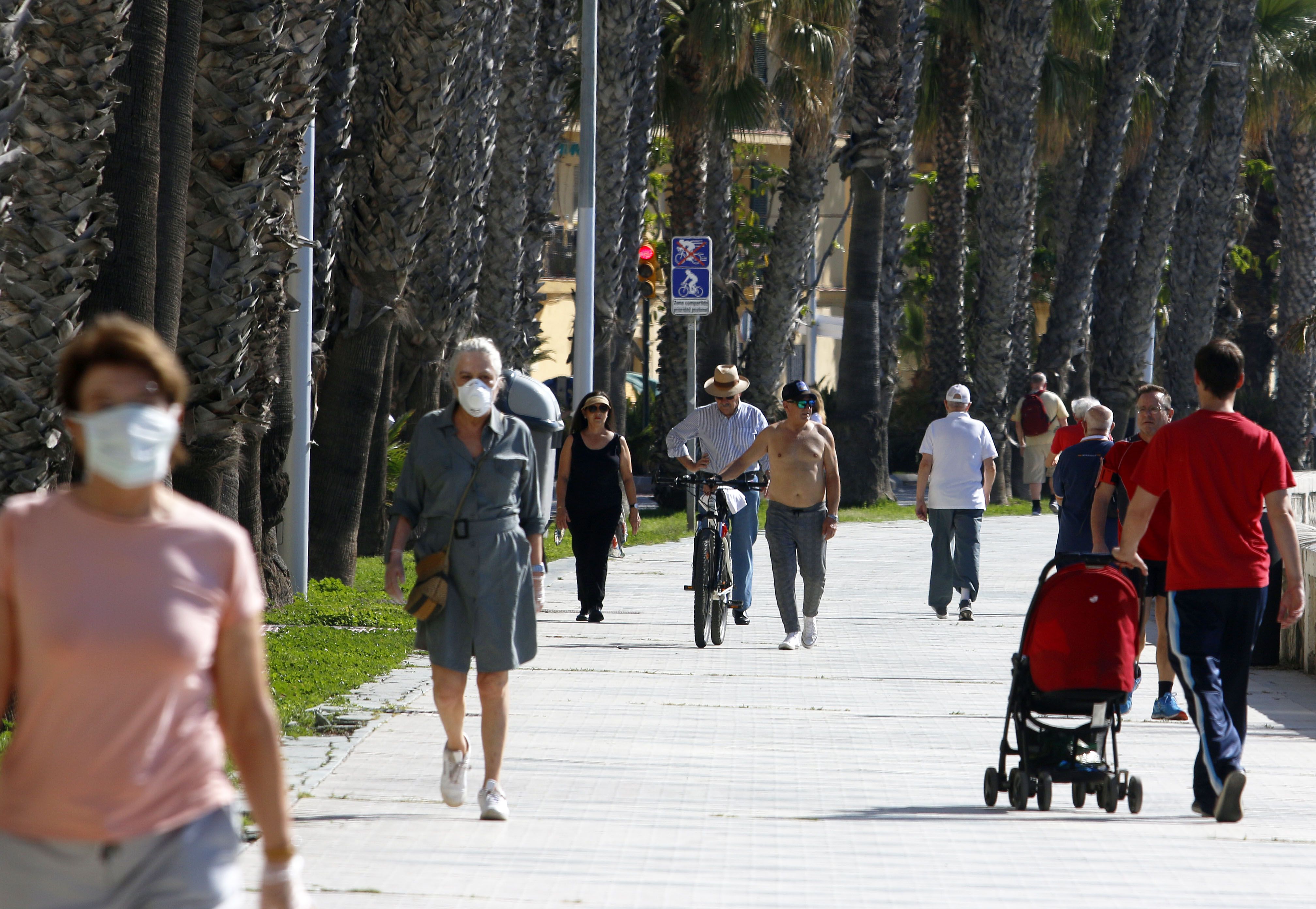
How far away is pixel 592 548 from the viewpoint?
13641mm

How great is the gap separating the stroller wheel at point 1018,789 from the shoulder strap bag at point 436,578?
7.30 ft

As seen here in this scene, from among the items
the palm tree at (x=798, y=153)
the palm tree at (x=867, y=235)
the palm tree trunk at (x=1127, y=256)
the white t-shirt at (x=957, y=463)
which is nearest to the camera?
the white t-shirt at (x=957, y=463)

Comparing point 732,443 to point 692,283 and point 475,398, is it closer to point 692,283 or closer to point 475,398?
point 475,398

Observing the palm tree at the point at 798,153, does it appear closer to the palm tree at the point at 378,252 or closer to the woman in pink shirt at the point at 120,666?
the palm tree at the point at 378,252

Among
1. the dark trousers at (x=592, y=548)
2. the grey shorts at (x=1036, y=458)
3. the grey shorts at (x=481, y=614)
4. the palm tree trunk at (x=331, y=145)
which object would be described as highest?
the palm tree trunk at (x=331, y=145)

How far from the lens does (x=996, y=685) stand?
10570 millimetres

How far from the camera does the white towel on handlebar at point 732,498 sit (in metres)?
13.0

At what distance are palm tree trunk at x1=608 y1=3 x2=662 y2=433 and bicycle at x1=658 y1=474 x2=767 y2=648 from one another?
11380 mm

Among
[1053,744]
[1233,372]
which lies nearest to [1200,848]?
[1053,744]

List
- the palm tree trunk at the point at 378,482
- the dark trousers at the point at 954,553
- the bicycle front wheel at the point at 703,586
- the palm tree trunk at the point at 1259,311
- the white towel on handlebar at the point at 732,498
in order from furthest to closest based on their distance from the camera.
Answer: the palm tree trunk at the point at 1259,311 < the palm tree trunk at the point at 378,482 < the dark trousers at the point at 954,553 < the white towel on handlebar at the point at 732,498 < the bicycle front wheel at the point at 703,586

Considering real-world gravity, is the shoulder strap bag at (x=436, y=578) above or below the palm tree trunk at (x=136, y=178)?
below

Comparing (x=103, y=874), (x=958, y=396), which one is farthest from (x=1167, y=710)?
(x=103, y=874)

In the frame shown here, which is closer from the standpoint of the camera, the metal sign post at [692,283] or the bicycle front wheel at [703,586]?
the bicycle front wheel at [703,586]

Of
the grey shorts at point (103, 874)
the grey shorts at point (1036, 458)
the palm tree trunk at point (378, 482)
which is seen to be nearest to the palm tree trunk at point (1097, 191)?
the grey shorts at point (1036, 458)
